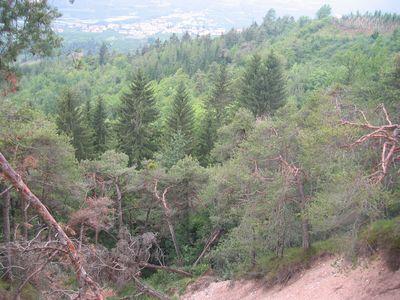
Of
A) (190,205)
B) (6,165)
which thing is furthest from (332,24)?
(6,165)

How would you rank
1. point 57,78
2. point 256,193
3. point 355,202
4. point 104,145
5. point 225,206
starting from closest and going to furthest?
point 355,202 < point 256,193 < point 225,206 < point 104,145 < point 57,78

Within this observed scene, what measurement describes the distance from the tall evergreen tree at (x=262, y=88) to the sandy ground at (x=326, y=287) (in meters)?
22.2

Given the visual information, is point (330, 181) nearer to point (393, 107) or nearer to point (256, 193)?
point (256, 193)

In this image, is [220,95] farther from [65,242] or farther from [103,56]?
[103,56]

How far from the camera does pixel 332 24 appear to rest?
96.2 metres

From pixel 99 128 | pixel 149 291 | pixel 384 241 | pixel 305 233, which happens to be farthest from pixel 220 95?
pixel 384 241

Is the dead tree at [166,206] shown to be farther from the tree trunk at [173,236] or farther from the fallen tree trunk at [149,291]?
the fallen tree trunk at [149,291]

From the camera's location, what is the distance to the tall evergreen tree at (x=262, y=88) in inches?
1452

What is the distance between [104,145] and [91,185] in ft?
55.2

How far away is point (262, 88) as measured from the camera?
3734cm

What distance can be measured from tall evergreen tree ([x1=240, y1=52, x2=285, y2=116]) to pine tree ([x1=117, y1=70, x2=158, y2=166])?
8.29 m

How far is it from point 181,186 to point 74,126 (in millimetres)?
14932

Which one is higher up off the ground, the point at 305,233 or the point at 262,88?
the point at 262,88

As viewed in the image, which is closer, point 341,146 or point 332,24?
point 341,146
